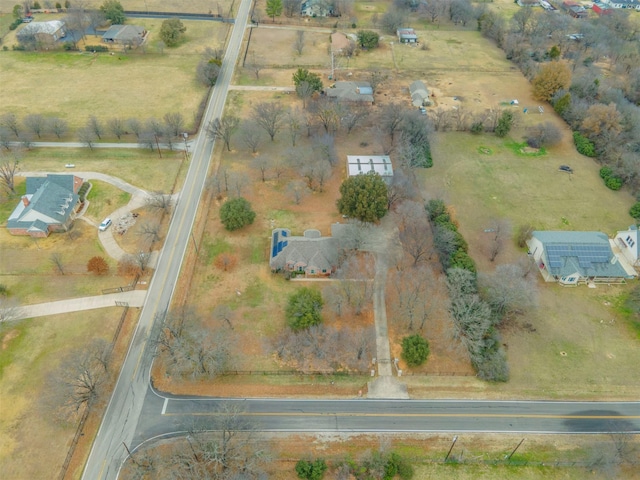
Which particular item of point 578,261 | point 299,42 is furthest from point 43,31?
point 578,261

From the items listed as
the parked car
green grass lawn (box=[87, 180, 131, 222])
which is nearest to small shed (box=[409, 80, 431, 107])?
green grass lawn (box=[87, 180, 131, 222])

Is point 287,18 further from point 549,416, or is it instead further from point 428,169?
point 549,416

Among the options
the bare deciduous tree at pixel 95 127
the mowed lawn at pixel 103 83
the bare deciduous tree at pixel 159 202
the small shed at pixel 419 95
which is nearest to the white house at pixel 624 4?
the small shed at pixel 419 95

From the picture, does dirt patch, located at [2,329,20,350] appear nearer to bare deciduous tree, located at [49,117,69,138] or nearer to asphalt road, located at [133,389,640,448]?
asphalt road, located at [133,389,640,448]

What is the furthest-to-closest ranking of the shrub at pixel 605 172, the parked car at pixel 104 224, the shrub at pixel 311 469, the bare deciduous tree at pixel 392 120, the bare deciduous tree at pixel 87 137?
the bare deciduous tree at pixel 392 120, the bare deciduous tree at pixel 87 137, the shrub at pixel 605 172, the parked car at pixel 104 224, the shrub at pixel 311 469

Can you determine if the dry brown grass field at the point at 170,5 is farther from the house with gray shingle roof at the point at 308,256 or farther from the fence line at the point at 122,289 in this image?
the fence line at the point at 122,289

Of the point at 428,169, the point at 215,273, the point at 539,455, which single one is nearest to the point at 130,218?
the point at 215,273

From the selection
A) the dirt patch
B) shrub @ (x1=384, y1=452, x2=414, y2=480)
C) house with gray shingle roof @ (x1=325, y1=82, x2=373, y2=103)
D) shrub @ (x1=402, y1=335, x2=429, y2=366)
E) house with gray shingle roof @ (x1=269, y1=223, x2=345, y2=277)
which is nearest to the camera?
shrub @ (x1=384, y1=452, x2=414, y2=480)
